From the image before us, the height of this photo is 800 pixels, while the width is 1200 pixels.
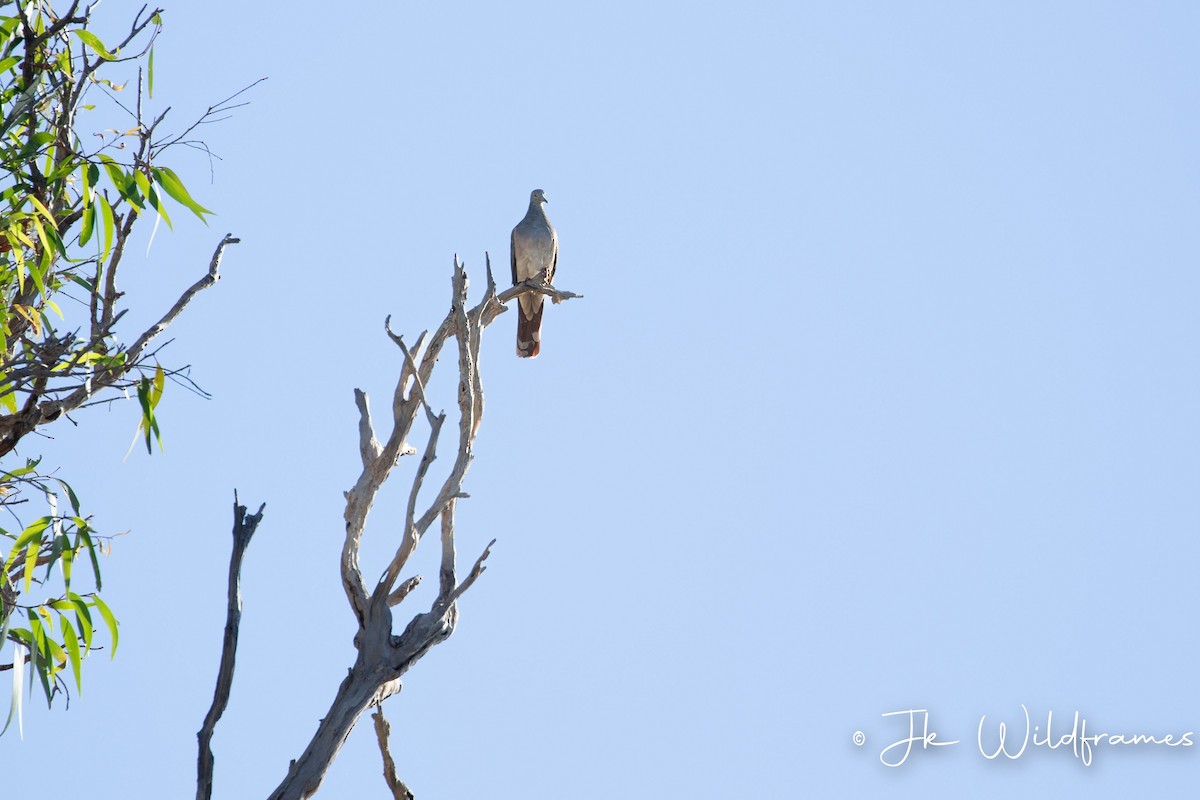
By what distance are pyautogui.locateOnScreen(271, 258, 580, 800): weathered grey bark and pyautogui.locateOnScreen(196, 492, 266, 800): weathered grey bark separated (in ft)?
1.54

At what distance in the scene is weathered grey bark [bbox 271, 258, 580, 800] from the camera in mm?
3557

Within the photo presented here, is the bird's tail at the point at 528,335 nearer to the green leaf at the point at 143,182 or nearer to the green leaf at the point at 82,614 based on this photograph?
the green leaf at the point at 143,182

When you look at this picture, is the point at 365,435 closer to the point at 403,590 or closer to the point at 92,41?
the point at 403,590

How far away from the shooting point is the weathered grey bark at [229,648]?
113 inches

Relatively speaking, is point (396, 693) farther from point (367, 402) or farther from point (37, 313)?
point (37, 313)

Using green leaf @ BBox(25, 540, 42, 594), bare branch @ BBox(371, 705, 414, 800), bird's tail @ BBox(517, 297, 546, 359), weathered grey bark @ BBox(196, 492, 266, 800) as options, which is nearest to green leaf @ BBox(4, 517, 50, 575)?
green leaf @ BBox(25, 540, 42, 594)

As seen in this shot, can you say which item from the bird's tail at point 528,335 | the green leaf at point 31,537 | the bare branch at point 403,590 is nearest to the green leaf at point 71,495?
the green leaf at point 31,537

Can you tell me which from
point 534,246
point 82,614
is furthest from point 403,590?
point 534,246

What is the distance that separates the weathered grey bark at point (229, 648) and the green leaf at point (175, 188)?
0.99 m

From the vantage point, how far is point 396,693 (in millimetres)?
3873

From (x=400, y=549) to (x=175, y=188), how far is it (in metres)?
1.21

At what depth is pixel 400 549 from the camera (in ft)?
13.3

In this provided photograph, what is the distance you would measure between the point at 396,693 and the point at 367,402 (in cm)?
100

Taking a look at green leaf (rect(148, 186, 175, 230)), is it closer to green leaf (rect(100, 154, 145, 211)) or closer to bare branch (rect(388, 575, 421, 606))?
green leaf (rect(100, 154, 145, 211))
